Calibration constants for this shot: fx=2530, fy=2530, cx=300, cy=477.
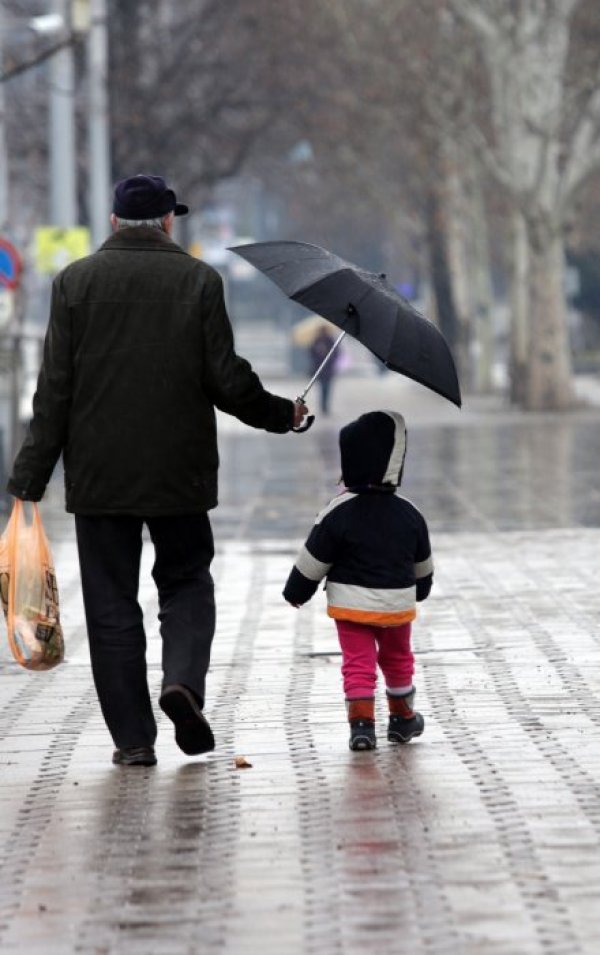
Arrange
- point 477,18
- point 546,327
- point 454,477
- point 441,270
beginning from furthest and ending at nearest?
point 441,270
point 546,327
point 477,18
point 454,477

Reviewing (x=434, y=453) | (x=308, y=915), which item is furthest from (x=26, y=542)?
(x=434, y=453)

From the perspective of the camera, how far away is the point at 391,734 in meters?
7.80

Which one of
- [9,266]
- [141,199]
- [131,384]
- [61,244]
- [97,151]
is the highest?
[141,199]

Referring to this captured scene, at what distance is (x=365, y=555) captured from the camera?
7586 mm

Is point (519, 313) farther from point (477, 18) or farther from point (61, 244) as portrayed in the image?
point (61, 244)

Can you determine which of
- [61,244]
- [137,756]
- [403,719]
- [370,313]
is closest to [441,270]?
[61,244]

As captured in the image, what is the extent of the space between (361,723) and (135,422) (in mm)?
1183

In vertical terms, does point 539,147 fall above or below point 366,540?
below

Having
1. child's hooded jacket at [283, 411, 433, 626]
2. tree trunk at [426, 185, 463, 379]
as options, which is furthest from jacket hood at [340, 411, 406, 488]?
tree trunk at [426, 185, 463, 379]

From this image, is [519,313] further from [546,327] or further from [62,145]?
[62,145]

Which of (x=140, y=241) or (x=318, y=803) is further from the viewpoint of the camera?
(x=140, y=241)

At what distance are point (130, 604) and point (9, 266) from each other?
14354mm

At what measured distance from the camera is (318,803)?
684 cm

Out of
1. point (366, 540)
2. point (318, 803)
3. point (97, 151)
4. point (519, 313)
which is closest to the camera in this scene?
point (318, 803)
